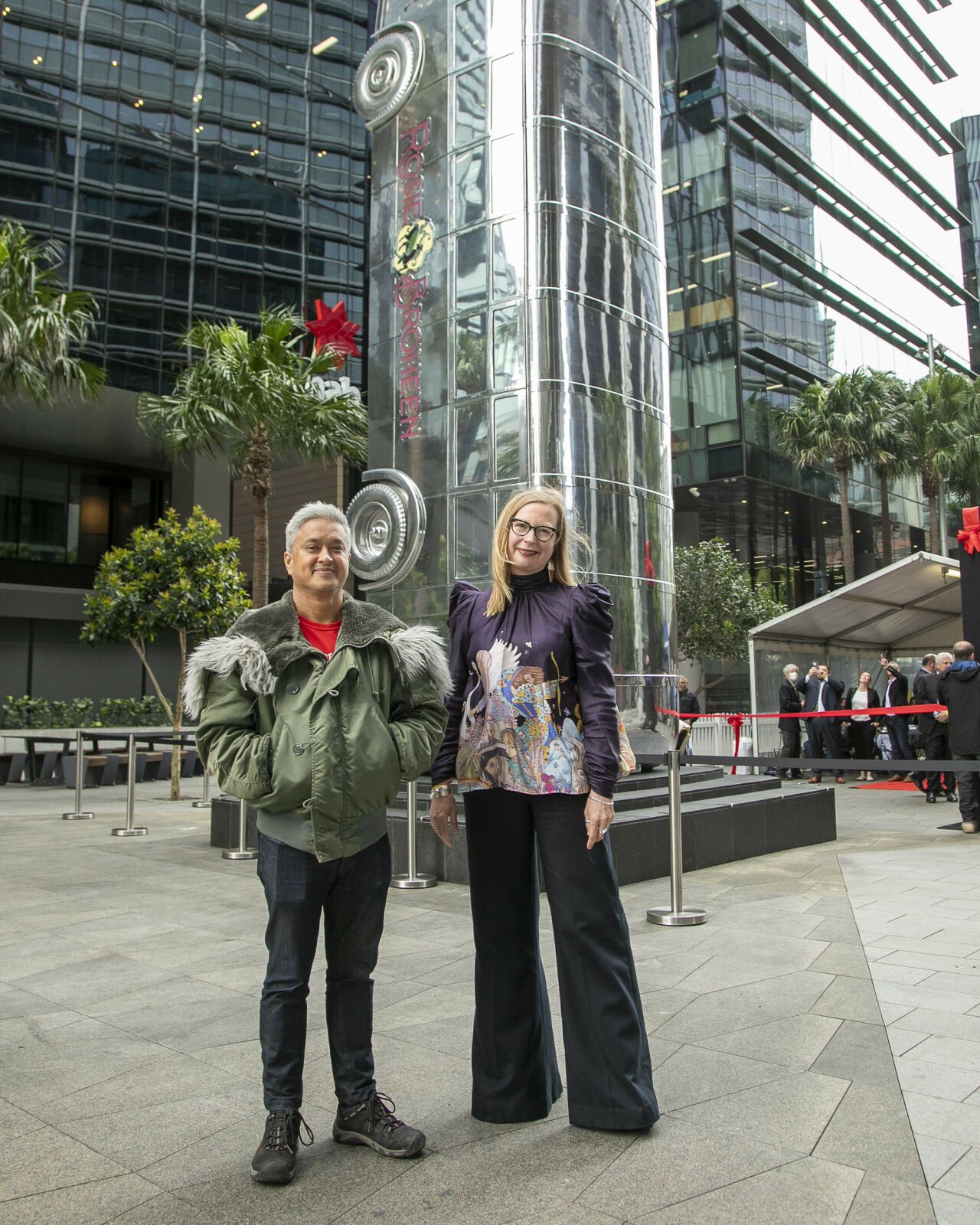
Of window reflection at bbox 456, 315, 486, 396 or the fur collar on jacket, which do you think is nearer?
the fur collar on jacket

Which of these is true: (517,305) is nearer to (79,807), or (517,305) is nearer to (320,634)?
(320,634)

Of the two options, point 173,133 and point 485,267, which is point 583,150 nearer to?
point 485,267

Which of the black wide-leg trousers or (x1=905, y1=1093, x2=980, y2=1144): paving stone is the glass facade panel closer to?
the black wide-leg trousers

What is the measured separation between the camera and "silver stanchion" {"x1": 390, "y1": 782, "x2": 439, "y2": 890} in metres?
7.09

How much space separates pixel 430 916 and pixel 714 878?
2.51m

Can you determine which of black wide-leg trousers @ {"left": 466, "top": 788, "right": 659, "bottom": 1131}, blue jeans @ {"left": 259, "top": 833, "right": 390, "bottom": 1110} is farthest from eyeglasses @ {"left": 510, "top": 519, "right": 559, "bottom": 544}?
blue jeans @ {"left": 259, "top": 833, "right": 390, "bottom": 1110}

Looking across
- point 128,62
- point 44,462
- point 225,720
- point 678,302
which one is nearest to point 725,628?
point 678,302

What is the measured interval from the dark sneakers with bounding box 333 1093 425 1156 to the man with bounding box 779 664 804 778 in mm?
14509

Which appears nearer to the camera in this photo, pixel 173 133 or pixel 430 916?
pixel 430 916

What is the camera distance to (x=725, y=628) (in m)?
28.9

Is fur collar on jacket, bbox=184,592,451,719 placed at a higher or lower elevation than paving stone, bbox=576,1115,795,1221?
higher

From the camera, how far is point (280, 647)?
2805mm

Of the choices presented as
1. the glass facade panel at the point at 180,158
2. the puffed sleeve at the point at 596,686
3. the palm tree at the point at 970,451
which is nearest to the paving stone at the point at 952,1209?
the puffed sleeve at the point at 596,686

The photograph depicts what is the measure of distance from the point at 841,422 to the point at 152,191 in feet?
69.6
